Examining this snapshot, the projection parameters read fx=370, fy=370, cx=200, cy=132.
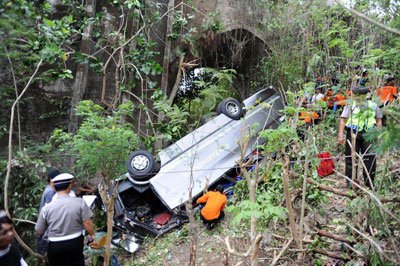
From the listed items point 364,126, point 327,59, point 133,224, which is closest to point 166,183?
point 133,224

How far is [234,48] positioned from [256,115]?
113 inches

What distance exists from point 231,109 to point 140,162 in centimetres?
216

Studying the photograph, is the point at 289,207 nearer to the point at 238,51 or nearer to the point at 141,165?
the point at 141,165

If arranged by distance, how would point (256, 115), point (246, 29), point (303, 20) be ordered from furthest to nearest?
point (246, 29) < point (303, 20) < point (256, 115)

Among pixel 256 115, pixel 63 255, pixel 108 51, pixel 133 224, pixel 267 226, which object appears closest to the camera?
pixel 63 255

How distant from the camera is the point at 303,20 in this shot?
8375 millimetres

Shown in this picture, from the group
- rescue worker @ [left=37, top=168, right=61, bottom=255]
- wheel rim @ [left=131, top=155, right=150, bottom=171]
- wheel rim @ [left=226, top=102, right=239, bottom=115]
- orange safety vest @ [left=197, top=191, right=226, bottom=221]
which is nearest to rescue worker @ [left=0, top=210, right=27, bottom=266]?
rescue worker @ [left=37, top=168, right=61, bottom=255]

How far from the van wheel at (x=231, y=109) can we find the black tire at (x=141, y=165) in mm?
1799

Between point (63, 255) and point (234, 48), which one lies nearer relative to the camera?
point (63, 255)

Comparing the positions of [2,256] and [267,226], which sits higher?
[2,256]

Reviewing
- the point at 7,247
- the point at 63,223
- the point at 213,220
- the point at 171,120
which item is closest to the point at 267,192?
the point at 213,220

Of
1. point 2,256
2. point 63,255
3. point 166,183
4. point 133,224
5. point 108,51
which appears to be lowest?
point 133,224

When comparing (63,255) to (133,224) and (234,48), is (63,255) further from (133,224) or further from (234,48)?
(234,48)

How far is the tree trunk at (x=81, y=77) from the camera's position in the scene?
24.3 feet
